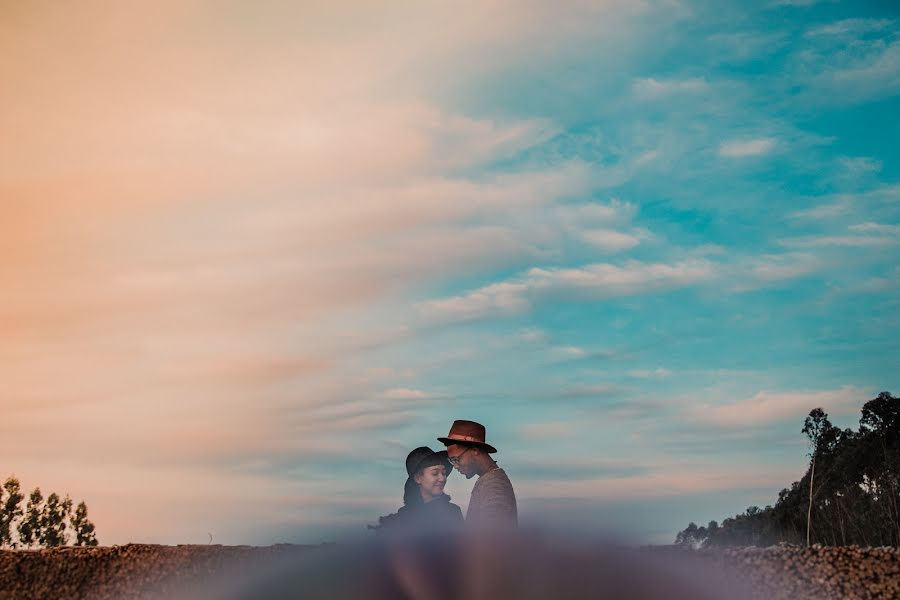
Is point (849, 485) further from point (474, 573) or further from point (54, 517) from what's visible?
point (474, 573)

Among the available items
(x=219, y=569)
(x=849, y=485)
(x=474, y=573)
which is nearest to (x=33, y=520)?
(x=219, y=569)

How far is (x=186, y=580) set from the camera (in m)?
14.0

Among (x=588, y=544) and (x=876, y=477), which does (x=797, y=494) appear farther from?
(x=588, y=544)

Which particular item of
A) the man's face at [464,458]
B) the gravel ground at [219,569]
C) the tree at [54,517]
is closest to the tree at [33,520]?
the tree at [54,517]

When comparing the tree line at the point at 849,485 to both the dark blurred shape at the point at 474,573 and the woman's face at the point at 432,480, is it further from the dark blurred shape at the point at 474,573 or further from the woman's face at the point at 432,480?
the dark blurred shape at the point at 474,573

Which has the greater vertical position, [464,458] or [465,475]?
[464,458]

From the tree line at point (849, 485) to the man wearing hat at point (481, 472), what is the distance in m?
30.3

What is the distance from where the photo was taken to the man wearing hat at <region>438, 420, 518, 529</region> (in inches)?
313

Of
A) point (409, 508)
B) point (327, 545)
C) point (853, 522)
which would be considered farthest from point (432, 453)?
point (853, 522)

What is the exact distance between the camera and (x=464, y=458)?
8.98 m

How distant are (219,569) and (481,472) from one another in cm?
684

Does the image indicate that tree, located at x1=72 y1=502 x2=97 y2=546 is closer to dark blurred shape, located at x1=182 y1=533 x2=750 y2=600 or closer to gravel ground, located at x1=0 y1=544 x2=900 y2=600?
gravel ground, located at x1=0 y1=544 x2=900 y2=600

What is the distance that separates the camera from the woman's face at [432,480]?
1150 cm

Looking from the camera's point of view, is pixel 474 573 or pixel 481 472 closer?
pixel 474 573
